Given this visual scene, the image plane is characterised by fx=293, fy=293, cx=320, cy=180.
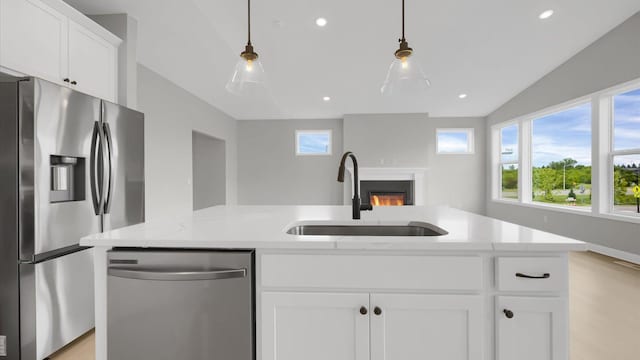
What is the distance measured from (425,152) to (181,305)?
5945 millimetres

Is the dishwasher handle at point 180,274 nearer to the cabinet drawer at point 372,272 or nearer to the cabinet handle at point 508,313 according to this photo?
the cabinet drawer at point 372,272

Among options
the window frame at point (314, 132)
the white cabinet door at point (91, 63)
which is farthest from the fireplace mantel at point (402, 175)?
the white cabinet door at point (91, 63)

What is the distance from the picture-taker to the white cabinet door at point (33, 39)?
5.53 feet

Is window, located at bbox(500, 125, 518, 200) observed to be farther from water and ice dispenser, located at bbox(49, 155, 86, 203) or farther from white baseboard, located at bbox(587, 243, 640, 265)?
water and ice dispenser, located at bbox(49, 155, 86, 203)

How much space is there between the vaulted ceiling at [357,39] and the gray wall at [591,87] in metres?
0.17

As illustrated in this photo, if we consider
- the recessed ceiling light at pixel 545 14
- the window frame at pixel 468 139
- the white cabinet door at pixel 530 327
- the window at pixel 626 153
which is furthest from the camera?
the window frame at pixel 468 139

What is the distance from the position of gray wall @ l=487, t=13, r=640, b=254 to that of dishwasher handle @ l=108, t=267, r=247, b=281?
15.9 feet

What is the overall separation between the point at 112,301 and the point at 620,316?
134 inches

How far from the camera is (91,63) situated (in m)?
2.31

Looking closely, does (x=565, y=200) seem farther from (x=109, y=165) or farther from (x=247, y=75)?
(x=109, y=165)

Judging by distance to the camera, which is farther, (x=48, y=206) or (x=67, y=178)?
(x=67, y=178)

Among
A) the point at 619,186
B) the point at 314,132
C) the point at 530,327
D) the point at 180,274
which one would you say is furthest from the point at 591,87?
the point at 180,274

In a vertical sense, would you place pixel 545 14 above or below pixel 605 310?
above

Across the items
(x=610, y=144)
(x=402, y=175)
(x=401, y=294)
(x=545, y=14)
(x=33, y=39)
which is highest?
(x=545, y=14)
